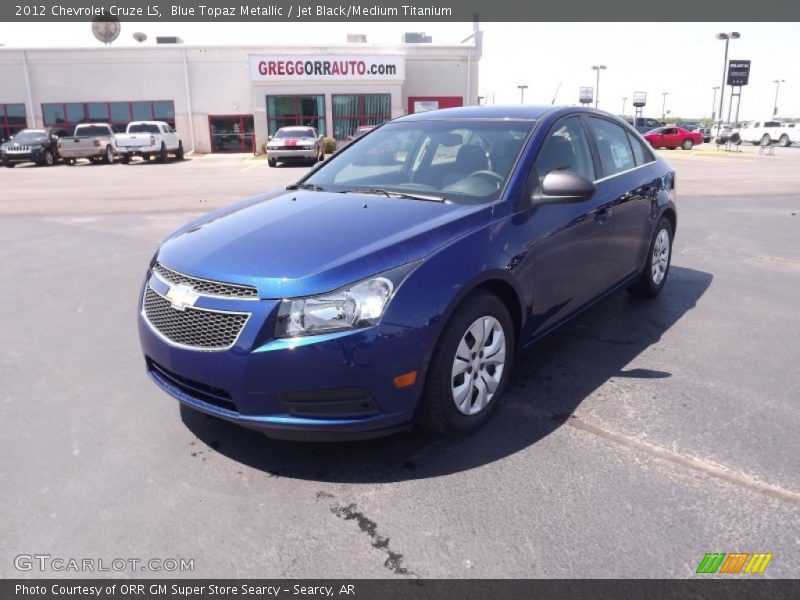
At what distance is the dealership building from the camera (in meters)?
34.7

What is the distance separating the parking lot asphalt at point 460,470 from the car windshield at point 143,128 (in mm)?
25934

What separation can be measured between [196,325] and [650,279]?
416 centimetres

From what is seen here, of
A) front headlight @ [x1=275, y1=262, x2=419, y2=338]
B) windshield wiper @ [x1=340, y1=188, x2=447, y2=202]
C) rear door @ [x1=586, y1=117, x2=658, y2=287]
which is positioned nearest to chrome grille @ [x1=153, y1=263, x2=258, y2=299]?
front headlight @ [x1=275, y1=262, x2=419, y2=338]

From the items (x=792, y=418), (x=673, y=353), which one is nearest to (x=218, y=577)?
(x=792, y=418)

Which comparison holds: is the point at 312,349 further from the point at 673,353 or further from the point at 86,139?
the point at 86,139

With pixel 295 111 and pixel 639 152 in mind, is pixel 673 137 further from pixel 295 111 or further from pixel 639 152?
pixel 639 152

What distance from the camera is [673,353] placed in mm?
4555

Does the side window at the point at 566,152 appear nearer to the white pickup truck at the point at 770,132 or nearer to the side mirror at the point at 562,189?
the side mirror at the point at 562,189

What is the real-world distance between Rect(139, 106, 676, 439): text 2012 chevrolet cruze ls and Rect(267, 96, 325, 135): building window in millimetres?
32663

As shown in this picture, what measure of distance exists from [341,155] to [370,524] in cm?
295

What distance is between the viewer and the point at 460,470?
3.08m

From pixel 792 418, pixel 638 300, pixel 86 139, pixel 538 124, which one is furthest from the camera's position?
pixel 86 139

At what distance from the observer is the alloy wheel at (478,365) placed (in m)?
3.23
